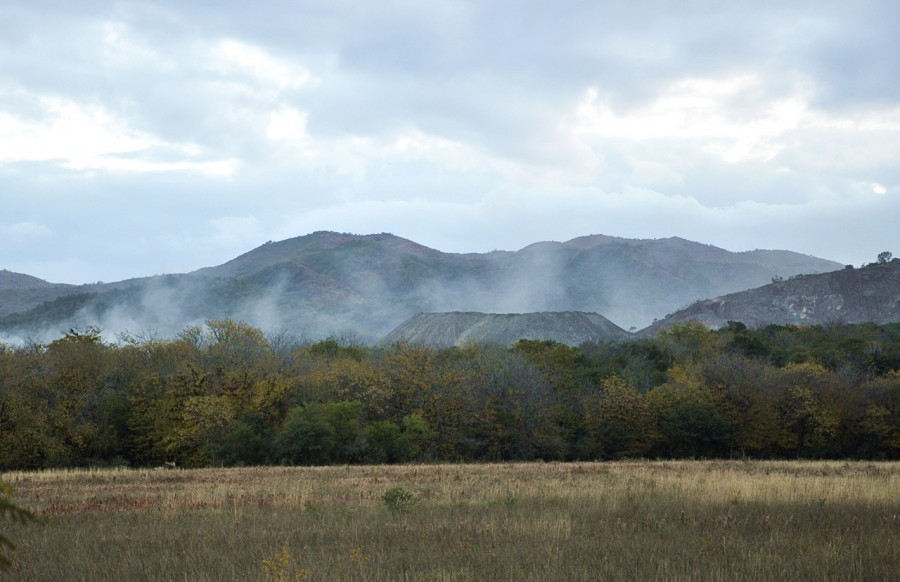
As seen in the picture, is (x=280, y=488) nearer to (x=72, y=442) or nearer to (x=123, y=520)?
(x=123, y=520)

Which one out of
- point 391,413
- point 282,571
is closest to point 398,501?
point 282,571

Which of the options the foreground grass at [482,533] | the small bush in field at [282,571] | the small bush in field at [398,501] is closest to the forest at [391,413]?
the foreground grass at [482,533]

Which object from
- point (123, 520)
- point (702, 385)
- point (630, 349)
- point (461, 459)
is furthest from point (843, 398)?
point (123, 520)

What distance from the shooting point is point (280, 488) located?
→ 81.5 ft

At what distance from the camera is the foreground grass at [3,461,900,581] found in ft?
37.5

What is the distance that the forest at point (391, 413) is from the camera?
178ft

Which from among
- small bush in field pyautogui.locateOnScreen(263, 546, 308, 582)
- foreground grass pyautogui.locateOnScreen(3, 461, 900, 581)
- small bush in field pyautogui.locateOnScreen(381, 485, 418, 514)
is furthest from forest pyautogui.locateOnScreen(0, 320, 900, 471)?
small bush in field pyautogui.locateOnScreen(263, 546, 308, 582)

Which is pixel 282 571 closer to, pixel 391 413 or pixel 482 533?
pixel 482 533

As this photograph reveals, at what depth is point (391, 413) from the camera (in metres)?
65.5

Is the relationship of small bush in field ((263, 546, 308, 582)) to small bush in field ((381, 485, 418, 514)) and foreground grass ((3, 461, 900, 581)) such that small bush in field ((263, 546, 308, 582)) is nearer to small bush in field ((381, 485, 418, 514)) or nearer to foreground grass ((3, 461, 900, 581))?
foreground grass ((3, 461, 900, 581))

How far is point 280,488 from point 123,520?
7.61 meters

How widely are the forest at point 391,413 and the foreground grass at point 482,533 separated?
31137 mm

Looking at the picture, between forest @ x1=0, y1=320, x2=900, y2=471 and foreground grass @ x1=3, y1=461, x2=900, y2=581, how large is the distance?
31.1 metres

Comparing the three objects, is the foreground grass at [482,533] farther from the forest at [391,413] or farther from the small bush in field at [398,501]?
the forest at [391,413]
